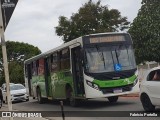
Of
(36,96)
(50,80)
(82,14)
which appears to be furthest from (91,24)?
(50,80)

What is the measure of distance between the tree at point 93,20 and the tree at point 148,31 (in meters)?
11.1

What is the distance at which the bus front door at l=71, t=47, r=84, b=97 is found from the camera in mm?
18938

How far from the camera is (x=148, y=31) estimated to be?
Answer: 1790 inches

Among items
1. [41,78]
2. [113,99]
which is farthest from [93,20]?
[113,99]

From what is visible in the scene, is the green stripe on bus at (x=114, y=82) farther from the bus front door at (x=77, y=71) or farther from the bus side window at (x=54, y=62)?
the bus side window at (x=54, y=62)

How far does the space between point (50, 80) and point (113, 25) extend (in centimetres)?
3530

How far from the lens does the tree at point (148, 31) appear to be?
149 feet

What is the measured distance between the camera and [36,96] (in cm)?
2945

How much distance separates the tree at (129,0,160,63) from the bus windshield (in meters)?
26.5

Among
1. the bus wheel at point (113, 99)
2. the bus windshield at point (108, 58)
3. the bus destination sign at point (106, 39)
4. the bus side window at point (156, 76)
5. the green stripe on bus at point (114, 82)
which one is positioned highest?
the bus destination sign at point (106, 39)

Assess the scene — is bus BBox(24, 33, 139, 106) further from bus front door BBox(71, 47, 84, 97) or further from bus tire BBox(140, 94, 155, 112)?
bus tire BBox(140, 94, 155, 112)

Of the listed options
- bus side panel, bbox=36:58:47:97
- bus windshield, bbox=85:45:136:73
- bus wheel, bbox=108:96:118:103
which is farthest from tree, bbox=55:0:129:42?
bus windshield, bbox=85:45:136:73

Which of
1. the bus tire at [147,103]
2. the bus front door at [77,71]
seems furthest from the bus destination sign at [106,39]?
the bus tire at [147,103]

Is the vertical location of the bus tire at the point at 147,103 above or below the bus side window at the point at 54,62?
below
